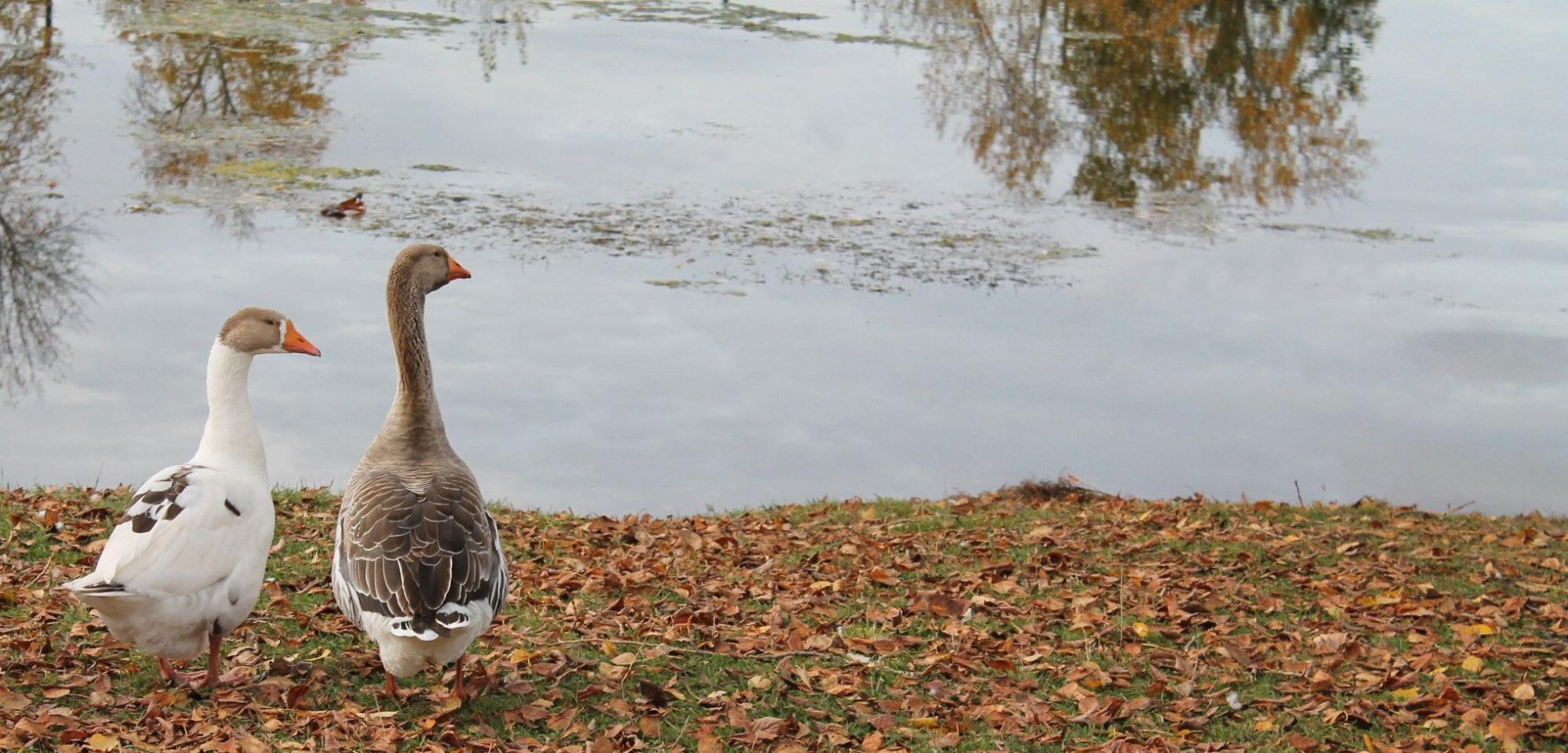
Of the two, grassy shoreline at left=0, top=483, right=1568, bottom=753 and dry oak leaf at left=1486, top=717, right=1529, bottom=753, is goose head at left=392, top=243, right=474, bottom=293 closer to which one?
grassy shoreline at left=0, top=483, right=1568, bottom=753

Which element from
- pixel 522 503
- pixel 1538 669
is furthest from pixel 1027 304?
pixel 1538 669

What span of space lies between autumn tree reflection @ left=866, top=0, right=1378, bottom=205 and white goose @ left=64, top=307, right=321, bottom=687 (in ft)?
55.2

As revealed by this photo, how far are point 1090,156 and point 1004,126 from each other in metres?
1.65

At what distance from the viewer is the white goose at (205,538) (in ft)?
19.9

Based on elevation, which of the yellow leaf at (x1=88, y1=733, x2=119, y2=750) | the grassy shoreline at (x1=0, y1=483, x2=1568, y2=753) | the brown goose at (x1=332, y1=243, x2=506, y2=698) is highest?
the brown goose at (x1=332, y1=243, x2=506, y2=698)

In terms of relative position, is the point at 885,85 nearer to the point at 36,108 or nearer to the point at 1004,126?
the point at 1004,126

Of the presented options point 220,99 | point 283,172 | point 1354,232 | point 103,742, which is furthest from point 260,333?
point 1354,232

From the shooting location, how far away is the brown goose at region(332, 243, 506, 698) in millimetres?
6059

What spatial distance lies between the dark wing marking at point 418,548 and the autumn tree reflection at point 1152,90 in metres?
16.6

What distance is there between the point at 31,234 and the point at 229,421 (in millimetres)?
12765

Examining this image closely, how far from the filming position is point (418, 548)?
6.24m

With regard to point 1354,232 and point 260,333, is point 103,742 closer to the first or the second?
point 260,333

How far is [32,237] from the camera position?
17422 mm

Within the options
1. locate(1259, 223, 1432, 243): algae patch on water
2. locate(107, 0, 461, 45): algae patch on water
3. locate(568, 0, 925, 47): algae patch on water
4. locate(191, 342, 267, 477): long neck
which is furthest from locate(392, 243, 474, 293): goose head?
locate(568, 0, 925, 47): algae patch on water
